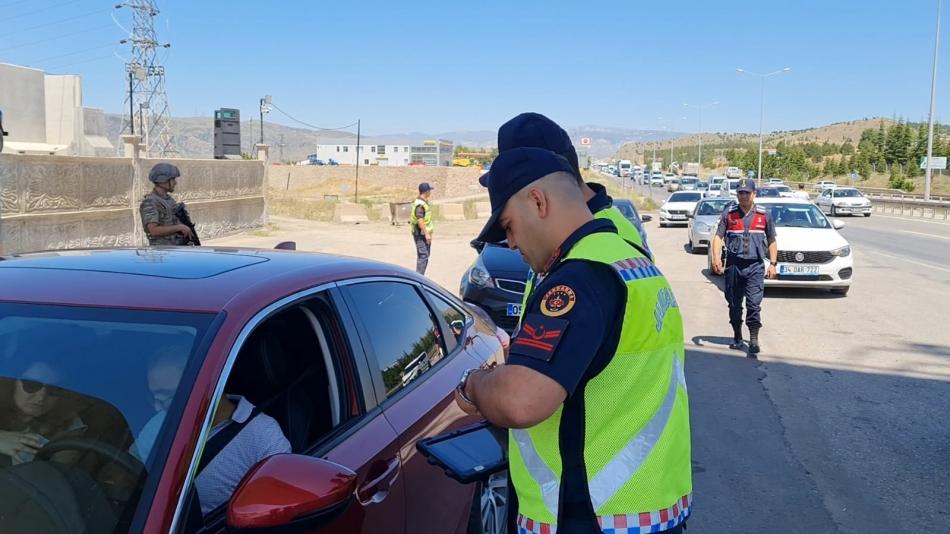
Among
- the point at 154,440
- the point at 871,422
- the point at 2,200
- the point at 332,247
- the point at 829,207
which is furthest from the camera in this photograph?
the point at 829,207

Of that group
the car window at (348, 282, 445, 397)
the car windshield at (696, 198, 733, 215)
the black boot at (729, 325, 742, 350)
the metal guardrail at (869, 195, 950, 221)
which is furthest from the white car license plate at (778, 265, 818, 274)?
the metal guardrail at (869, 195, 950, 221)

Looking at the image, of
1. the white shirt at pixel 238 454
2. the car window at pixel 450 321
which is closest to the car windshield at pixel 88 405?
the white shirt at pixel 238 454

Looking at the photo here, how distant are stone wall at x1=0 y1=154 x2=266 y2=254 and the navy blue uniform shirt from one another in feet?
34.8

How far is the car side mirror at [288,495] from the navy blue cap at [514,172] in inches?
28.0

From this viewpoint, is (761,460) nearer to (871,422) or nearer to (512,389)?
(871,422)

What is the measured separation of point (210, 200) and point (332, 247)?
152 inches

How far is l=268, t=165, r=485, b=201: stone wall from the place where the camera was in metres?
73.2

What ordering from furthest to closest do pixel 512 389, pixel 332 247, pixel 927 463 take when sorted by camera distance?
pixel 332 247 → pixel 927 463 → pixel 512 389

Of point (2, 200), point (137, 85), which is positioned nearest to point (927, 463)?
point (2, 200)

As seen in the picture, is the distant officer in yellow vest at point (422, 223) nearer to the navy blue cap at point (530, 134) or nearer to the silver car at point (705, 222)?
the silver car at point (705, 222)

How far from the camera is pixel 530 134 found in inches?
104

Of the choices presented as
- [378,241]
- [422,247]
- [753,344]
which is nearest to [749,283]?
[753,344]

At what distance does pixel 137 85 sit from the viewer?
63.0 meters

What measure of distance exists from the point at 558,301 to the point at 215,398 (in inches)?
34.7
